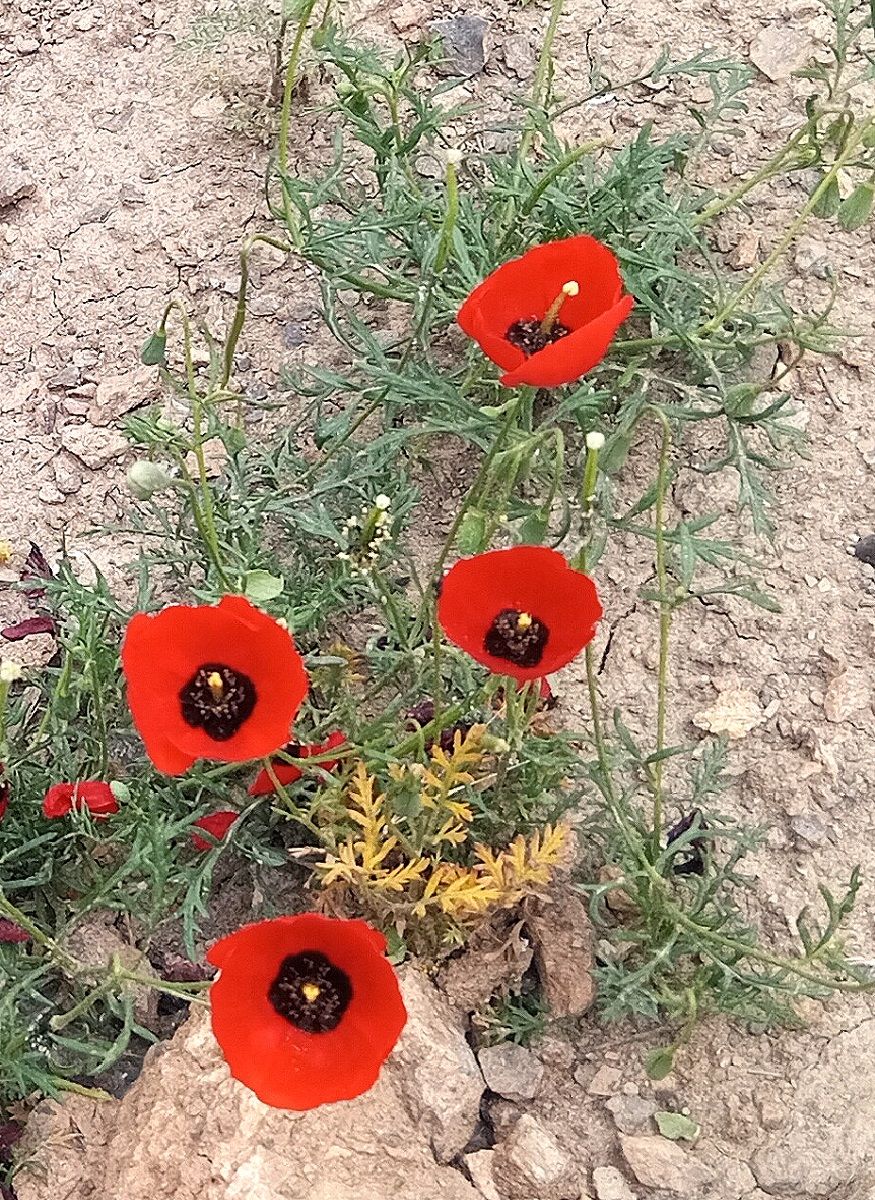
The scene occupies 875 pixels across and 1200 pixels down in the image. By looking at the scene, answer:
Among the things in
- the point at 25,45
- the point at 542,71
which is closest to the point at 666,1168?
the point at 542,71

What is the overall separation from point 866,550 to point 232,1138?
136 cm

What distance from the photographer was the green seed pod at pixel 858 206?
177 centimetres

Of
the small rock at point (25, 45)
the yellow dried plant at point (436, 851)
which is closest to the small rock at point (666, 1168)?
the yellow dried plant at point (436, 851)

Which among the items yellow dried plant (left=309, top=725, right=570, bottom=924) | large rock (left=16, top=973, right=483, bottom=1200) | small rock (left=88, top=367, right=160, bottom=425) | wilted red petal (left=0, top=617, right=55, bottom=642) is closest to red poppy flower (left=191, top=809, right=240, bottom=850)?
yellow dried plant (left=309, top=725, right=570, bottom=924)

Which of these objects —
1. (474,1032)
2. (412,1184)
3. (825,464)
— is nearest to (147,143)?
(825,464)

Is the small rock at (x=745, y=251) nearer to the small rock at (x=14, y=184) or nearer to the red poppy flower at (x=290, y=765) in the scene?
the red poppy flower at (x=290, y=765)

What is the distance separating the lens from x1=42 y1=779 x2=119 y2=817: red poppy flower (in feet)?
5.59

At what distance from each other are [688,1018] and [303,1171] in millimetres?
541

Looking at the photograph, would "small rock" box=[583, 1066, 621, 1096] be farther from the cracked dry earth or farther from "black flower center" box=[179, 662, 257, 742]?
"black flower center" box=[179, 662, 257, 742]

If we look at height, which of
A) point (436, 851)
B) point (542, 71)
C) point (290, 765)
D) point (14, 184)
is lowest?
point (436, 851)

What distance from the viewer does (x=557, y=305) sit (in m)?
1.44

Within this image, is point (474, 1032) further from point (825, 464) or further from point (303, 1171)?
point (825, 464)

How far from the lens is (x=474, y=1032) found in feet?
5.77

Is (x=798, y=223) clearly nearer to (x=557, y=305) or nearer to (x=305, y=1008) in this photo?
(x=557, y=305)
